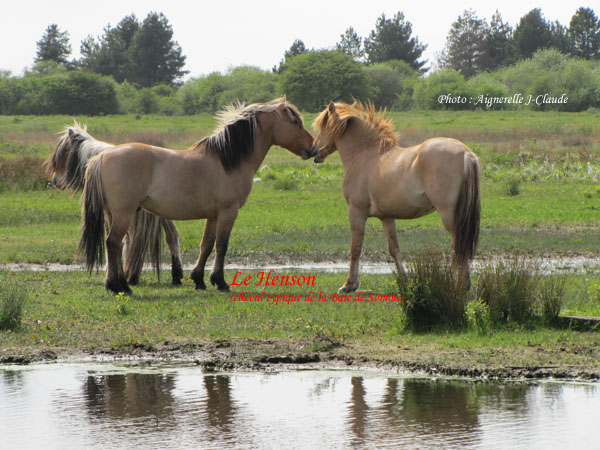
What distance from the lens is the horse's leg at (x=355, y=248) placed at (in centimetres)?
1053

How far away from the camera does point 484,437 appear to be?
552cm

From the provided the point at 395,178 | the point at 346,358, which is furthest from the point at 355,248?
the point at 346,358

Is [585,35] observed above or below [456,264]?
above

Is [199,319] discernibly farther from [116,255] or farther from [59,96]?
[59,96]

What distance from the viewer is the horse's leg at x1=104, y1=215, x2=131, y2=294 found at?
10.4 metres

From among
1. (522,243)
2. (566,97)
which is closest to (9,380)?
(522,243)

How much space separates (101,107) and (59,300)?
70.3m

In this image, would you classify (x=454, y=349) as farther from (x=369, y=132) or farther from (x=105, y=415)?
(x=369, y=132)

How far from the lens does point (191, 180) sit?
422 inches

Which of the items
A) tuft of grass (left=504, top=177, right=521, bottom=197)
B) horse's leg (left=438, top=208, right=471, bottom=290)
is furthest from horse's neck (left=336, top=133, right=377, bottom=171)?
tuft of grass (left=504, top=177, right=521, bottom=197)

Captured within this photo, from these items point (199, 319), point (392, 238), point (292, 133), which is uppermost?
point (292, 133)

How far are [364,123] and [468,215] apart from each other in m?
2.48

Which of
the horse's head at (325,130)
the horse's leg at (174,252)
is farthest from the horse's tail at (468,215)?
the horse's leg at (174,252)

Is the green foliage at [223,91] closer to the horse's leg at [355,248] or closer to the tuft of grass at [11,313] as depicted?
the horse's leg at [355,248]
